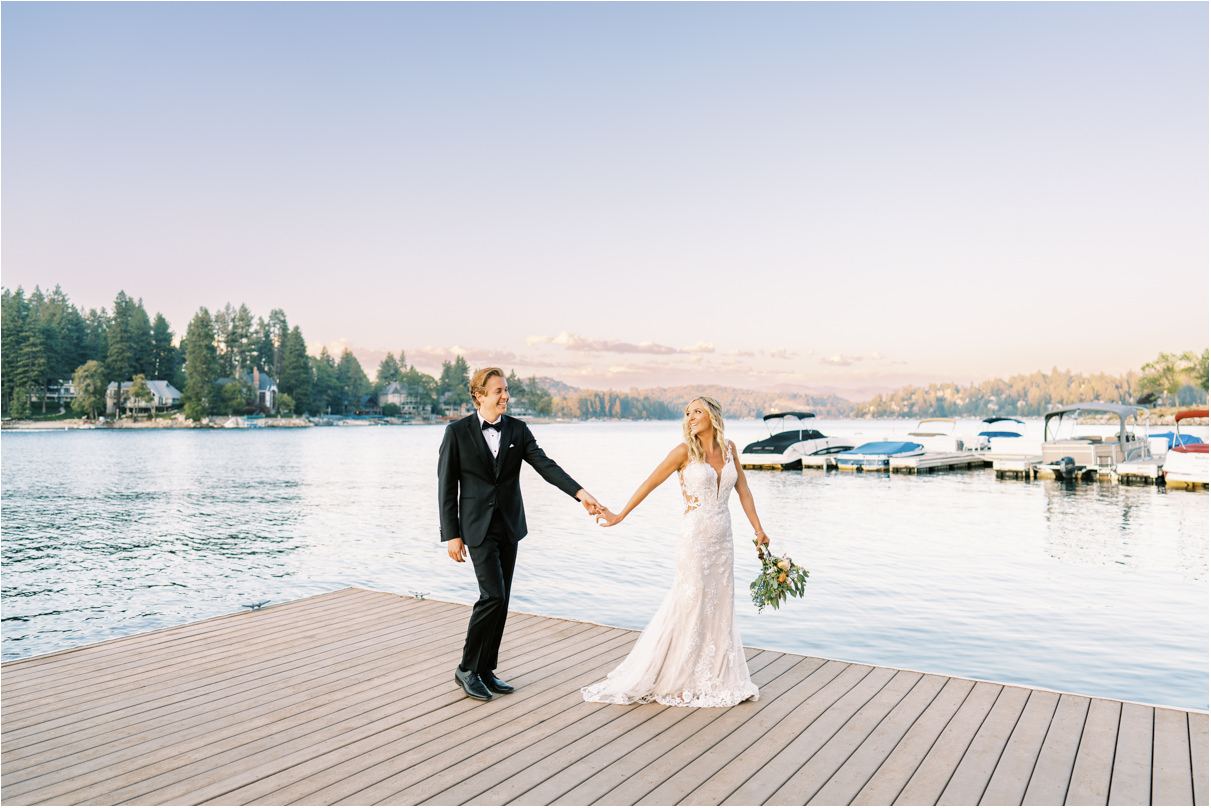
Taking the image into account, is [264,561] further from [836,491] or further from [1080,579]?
[836,491]

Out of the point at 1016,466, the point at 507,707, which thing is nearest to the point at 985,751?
the point at 507,707

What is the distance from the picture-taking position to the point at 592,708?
490cm

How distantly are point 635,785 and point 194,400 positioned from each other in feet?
430

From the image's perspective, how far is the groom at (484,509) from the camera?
5043 mm

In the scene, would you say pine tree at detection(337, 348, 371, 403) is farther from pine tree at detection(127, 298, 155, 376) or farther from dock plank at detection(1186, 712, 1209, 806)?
dock plank at detection(1186, 712, 1209, 806)

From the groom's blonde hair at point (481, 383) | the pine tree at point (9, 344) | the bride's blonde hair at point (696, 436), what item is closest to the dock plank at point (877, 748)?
the bride's blonde hair at point (696, 436)

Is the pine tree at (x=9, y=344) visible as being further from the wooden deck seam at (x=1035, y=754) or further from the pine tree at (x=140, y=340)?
the wooden deck seam at (x=1035, y=754)

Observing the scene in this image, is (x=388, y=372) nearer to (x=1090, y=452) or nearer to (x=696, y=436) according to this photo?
(x=1090, y=452)

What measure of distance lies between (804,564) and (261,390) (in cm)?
13879

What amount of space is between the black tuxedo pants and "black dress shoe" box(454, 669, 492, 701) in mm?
44

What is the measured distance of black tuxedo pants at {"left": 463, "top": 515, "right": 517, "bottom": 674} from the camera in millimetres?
5051

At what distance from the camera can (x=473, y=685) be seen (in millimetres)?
5082

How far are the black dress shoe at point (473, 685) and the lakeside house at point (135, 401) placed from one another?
129911 mm

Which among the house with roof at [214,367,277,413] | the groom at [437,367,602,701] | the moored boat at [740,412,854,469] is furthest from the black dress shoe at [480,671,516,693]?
the house with roof at [214,367,277,413]
